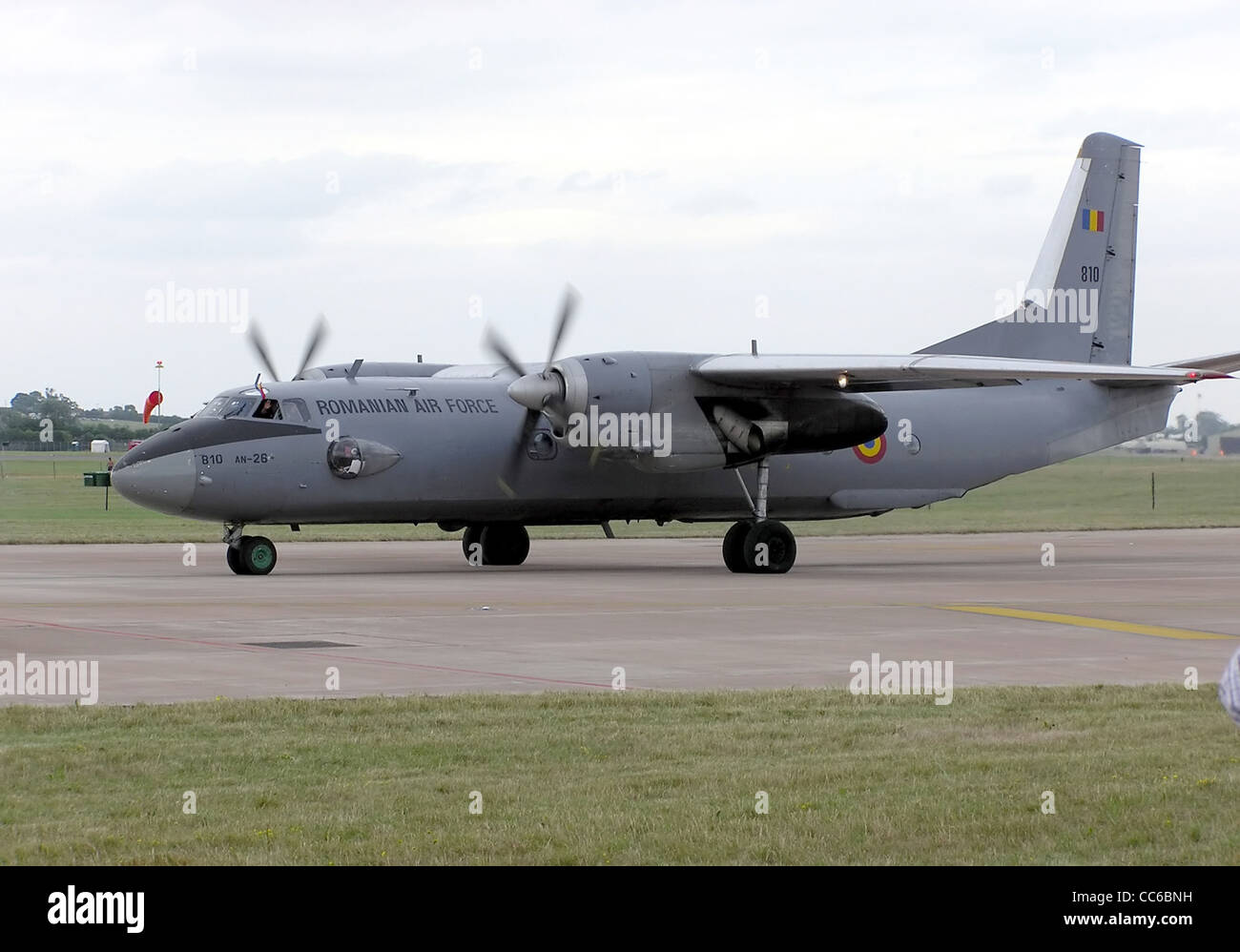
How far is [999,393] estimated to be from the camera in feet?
109

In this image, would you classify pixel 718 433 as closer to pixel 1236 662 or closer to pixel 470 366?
pixel 470 366

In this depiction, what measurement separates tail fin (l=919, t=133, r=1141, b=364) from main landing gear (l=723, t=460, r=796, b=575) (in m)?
7.18

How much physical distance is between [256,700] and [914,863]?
6.38 meters

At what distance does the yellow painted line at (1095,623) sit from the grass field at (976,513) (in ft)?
76.7

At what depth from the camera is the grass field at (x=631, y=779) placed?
786cm

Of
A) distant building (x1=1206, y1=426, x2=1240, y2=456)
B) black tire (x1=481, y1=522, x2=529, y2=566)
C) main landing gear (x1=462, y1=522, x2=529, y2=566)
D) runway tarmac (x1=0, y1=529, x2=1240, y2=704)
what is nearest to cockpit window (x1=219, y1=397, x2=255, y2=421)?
runway tarmac (x1=0, y1=529, x2=1240, y2=704)

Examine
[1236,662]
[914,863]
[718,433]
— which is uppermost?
[718,433]

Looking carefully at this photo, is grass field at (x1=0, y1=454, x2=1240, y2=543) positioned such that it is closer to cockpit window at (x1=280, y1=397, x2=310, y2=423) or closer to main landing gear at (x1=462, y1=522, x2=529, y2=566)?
main landing gear at (x1=462, y1=522, x2=529, y2=566)

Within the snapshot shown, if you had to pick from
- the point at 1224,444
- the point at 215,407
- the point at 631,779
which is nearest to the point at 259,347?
the point at 215,407

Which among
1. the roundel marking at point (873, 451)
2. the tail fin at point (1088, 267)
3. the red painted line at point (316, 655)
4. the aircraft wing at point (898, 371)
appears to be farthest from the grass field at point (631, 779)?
the tail fin at point (1088, 267)

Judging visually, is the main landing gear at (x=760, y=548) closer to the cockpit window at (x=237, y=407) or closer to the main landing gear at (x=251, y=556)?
the main landing gear at (x=251, y=556)

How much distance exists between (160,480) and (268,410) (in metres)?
2.21

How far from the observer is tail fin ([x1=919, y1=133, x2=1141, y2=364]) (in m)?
33.9
